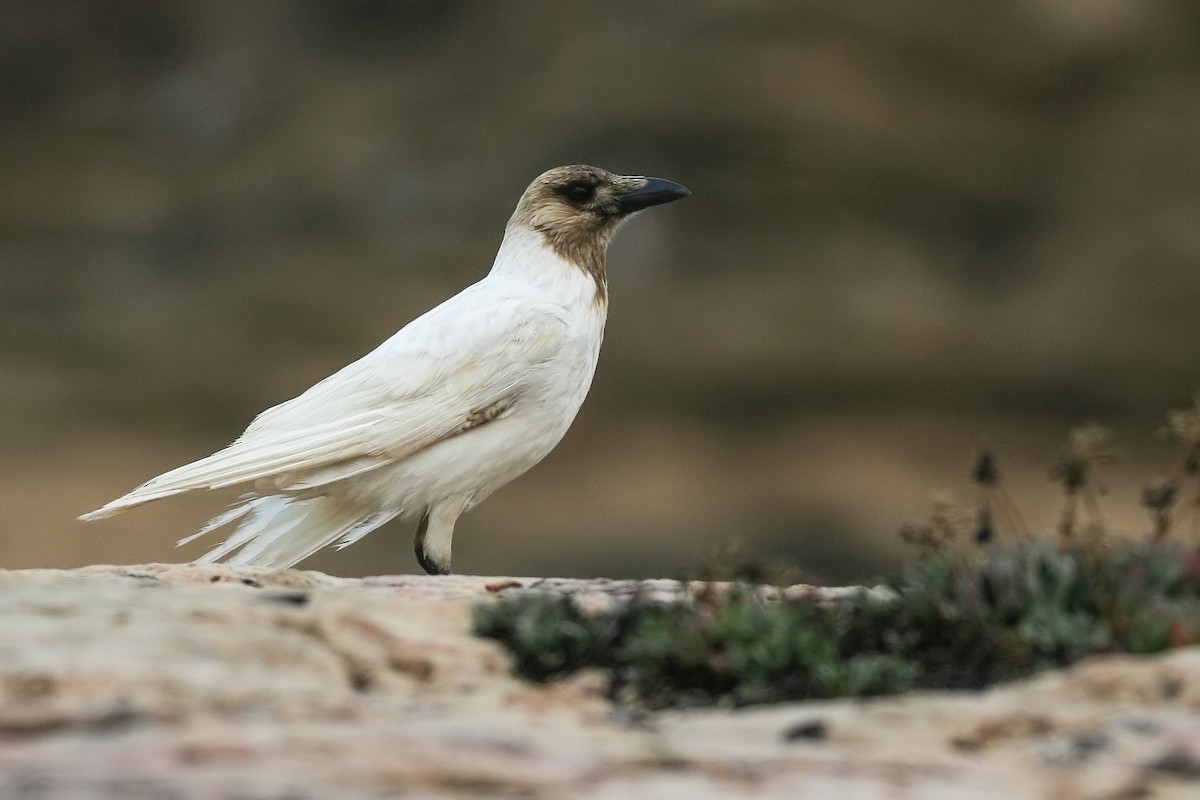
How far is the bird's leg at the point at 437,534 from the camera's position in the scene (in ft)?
19.8

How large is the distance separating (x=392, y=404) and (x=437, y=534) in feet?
1.79

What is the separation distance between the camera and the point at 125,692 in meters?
3.24

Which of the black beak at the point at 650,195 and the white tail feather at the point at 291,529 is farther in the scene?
the black beak at the point at 650,195

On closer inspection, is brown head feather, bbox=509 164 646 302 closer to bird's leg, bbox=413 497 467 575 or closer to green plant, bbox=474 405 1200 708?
bird's leg, bbox=413 497 467 575

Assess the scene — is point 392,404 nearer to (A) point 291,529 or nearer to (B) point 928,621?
(A) point 291,529

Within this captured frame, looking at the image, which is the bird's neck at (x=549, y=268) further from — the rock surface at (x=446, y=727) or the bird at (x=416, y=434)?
the rock surface at (x=446, y=727)

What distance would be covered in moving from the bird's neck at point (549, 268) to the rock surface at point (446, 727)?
2.83 meters

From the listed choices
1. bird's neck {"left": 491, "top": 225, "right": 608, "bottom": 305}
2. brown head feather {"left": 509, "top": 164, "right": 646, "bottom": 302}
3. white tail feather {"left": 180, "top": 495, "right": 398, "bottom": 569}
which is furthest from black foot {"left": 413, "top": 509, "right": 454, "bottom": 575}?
brown head feather {"left": 509, "top": 164, "right": 646, "bottom": 302}

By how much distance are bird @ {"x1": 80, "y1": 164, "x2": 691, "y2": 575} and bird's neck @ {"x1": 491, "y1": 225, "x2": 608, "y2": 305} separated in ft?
0.22

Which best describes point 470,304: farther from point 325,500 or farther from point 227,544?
point 227,544

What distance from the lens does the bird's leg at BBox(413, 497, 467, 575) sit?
237 inches

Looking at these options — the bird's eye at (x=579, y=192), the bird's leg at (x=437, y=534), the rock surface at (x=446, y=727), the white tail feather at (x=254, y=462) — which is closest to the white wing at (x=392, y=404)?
the white tail feather at (x=254, y=462)

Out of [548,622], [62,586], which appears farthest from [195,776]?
[62,586]

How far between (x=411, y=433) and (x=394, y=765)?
3019 mm
